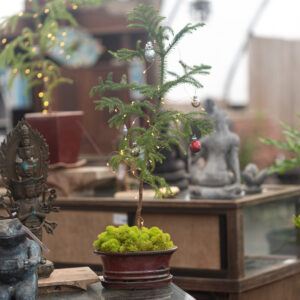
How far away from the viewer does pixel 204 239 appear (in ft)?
15.0

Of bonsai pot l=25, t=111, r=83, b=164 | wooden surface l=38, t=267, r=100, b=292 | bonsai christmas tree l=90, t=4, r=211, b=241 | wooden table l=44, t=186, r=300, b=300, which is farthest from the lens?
bonsai pot l=25, t=111, r=83, b=164

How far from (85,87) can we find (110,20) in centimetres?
101

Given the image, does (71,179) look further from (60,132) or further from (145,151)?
(145,151)

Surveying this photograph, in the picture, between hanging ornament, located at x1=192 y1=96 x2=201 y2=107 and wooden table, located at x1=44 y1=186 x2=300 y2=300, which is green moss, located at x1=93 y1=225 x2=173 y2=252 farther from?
wooden table, located at x1=44 y1=186 x2=300 y2=300

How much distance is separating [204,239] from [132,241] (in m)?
1.73

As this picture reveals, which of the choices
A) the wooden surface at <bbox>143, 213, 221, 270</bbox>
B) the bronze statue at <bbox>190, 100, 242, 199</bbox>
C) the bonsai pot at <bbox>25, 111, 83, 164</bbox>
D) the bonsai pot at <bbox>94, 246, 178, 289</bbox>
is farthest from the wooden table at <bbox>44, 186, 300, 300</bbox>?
the bonsai pot at <bbox>94, 246, 178, 289</bbox>

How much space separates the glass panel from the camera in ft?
15.3

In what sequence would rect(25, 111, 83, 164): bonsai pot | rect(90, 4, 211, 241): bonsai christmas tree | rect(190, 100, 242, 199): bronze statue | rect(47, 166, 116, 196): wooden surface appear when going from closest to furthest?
rect(90, 4, 211, 241): bonsai christmas tree → rect(190, 100, 242, 199): bronze statue → rect(25, 111, 83, 164): bonsai pot → rect(47, 166, 116, 196): wooden surface

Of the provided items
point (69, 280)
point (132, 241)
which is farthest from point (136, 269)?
point (69, 280)

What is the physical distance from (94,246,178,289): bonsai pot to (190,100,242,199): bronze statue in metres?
1.76

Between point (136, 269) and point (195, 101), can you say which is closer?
point (136, 269)

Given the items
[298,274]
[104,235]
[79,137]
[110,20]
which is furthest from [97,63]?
[104,235]

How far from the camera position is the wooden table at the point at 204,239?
14.7ft

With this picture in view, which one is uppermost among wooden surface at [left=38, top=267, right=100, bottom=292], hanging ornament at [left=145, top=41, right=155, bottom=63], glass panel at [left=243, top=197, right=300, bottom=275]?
hanging ornament at [left=145, top=41, right=155, bottom=63]
